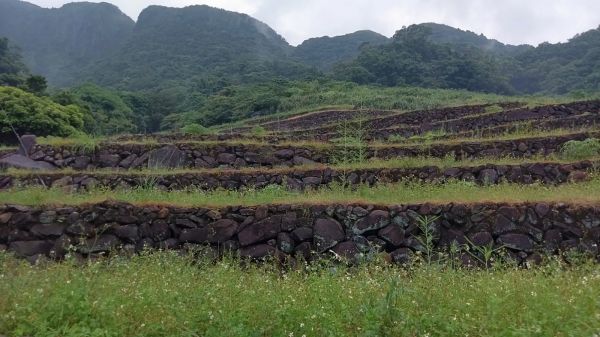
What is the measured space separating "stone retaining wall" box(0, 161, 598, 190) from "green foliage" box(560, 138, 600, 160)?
3.43 ft

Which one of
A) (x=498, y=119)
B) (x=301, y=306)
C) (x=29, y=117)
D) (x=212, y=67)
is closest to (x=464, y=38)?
(x=212, y=67)

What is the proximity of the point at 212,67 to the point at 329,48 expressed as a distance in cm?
3542

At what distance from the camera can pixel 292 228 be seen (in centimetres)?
744

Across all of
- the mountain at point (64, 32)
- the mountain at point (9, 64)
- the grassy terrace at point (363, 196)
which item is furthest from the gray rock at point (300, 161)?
the mountain at point (64, 32)

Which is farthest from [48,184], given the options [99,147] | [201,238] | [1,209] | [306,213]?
[306,213]

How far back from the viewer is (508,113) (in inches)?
741

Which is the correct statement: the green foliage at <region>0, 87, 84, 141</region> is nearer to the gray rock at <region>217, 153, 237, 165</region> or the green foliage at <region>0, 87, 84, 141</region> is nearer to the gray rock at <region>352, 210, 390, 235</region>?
the gray rock at <region>217, 153, 237, 165</region>

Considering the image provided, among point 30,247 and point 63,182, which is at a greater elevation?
point 63,182

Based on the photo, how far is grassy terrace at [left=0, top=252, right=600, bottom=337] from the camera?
12.3 feet

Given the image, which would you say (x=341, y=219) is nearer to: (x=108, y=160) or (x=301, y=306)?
(x=301, y=306)

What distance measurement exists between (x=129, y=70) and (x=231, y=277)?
7300cm

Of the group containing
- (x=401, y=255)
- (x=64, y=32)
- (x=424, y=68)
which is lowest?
(x=401, y=255)

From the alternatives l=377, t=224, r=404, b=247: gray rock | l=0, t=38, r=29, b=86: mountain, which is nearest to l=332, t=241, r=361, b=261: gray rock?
l=377, t=224, r=404, b=247: gray rock

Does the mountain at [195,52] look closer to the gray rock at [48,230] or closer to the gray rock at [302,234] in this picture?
the gray rock at [48,230]
